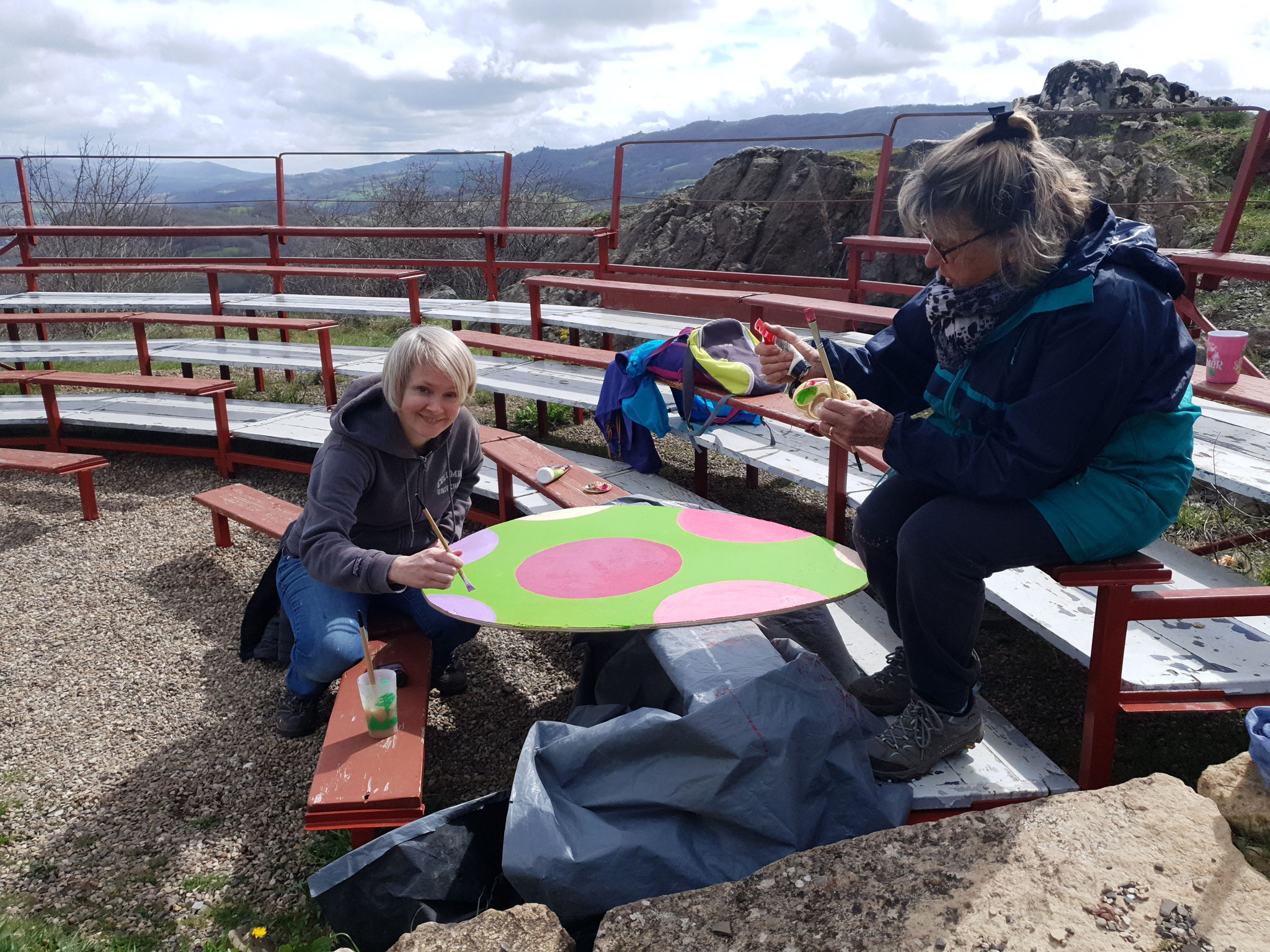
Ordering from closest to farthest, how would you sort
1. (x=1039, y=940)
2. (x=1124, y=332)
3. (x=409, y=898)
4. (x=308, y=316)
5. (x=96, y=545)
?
1. (x=1039, y=940)
2. (x=1124, y=332)
3. (x=409, y=898)
4. (x=96, y=545)
5. (x=308, y=316)

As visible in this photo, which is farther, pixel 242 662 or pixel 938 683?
pixel 242 662

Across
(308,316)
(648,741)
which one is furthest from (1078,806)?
(308,316)

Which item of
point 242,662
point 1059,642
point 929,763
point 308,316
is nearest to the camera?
point 929,763

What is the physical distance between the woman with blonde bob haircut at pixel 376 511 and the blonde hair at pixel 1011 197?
1406mm

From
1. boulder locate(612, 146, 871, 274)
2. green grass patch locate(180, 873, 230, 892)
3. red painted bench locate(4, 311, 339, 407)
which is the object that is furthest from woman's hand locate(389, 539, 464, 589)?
boulder locate(612, 146, 871, 274)

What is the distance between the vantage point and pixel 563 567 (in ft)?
8.31

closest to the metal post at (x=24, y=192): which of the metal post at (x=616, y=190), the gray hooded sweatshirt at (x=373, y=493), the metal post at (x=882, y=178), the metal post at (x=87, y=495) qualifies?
the metal post at (x=87, y=495)

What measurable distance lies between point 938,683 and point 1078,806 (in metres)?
0.37

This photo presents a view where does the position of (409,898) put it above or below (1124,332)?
below

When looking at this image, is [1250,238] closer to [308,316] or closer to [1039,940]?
[308,316]

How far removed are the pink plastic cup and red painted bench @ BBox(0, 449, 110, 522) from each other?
16.5 feet

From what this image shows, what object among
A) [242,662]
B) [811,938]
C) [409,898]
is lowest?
[242,662]

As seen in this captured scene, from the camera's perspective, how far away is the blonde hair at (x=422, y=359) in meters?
2.68

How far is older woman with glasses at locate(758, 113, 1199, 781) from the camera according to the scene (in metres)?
1.86
